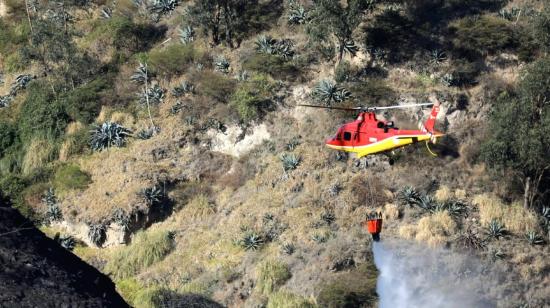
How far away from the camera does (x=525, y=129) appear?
41.2m

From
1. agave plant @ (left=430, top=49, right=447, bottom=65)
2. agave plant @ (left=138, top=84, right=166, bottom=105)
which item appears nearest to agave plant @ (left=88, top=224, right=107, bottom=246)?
agave plant @ (left=138, top=84, right=166, bottom=105)

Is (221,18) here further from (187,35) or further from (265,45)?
(265,45)

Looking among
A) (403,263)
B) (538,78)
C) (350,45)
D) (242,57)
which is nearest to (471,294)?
(403,263)

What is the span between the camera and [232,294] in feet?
134

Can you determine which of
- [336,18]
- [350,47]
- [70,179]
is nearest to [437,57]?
[350,47]

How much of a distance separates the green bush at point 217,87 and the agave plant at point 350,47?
6177mm

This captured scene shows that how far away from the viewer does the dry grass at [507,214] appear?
42.3m

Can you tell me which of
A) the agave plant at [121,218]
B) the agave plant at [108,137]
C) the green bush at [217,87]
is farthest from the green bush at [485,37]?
the agave plant at [121,218]

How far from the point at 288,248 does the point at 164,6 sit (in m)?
23.2

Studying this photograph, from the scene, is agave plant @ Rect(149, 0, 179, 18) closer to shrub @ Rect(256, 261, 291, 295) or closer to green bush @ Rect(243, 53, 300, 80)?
green bush @ Rect(243, 53, 300, 80)

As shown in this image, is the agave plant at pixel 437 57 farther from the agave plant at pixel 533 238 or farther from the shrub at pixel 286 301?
the shrub at pixel 286 301

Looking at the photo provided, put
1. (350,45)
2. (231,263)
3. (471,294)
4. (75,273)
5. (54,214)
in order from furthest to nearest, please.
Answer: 1. (350,45)
2. (54,214)
3. (231,263)
4. (471,294)
5. (75,273)

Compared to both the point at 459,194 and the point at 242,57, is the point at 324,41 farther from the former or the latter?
the point at 459,194

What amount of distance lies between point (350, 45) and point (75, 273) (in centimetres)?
2644
